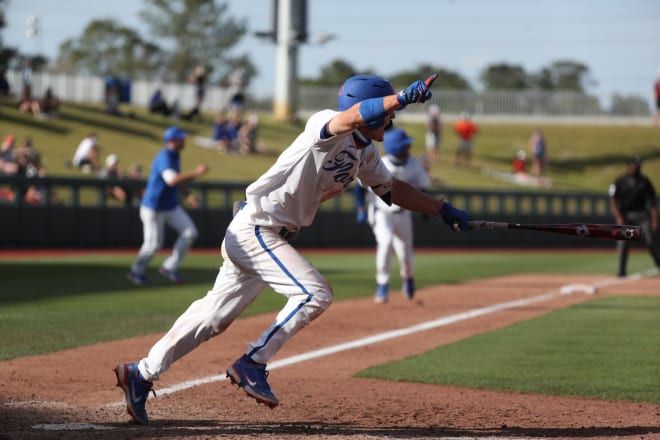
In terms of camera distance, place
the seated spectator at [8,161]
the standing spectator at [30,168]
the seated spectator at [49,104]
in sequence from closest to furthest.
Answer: the standing spectator at [30,168] → the seated spectator at [8,161] → the seated spectator at [49,104]

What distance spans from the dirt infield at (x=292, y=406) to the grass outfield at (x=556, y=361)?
33cm

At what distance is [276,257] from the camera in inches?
246

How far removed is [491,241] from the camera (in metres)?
31.9

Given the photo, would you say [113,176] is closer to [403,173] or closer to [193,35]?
[403,173]

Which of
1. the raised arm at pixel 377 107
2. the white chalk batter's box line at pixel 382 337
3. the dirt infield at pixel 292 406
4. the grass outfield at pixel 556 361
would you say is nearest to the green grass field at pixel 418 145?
the white chalk batter's box line at pixel 382 337

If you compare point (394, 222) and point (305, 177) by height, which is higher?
point (305, 177)

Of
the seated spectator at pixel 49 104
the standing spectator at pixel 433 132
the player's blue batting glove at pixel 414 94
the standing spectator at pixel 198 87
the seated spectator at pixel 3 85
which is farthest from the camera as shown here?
the standing spectator at pixel 433 132

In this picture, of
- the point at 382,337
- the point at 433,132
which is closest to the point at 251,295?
the point at 382,337

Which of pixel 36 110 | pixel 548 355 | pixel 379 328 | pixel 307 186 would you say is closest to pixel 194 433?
pixel 307 186

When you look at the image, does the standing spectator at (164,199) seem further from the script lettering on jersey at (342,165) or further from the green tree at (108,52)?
the green tree at (108,52)

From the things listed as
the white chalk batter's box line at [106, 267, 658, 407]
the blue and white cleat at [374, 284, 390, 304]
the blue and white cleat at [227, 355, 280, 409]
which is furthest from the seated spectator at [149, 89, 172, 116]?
the blue and white cleat at [227, 355, 280, 409]

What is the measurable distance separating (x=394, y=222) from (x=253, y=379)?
821 centimetres

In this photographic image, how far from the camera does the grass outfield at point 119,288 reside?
10.8 m

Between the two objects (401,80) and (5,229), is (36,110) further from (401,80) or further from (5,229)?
(401,80)
